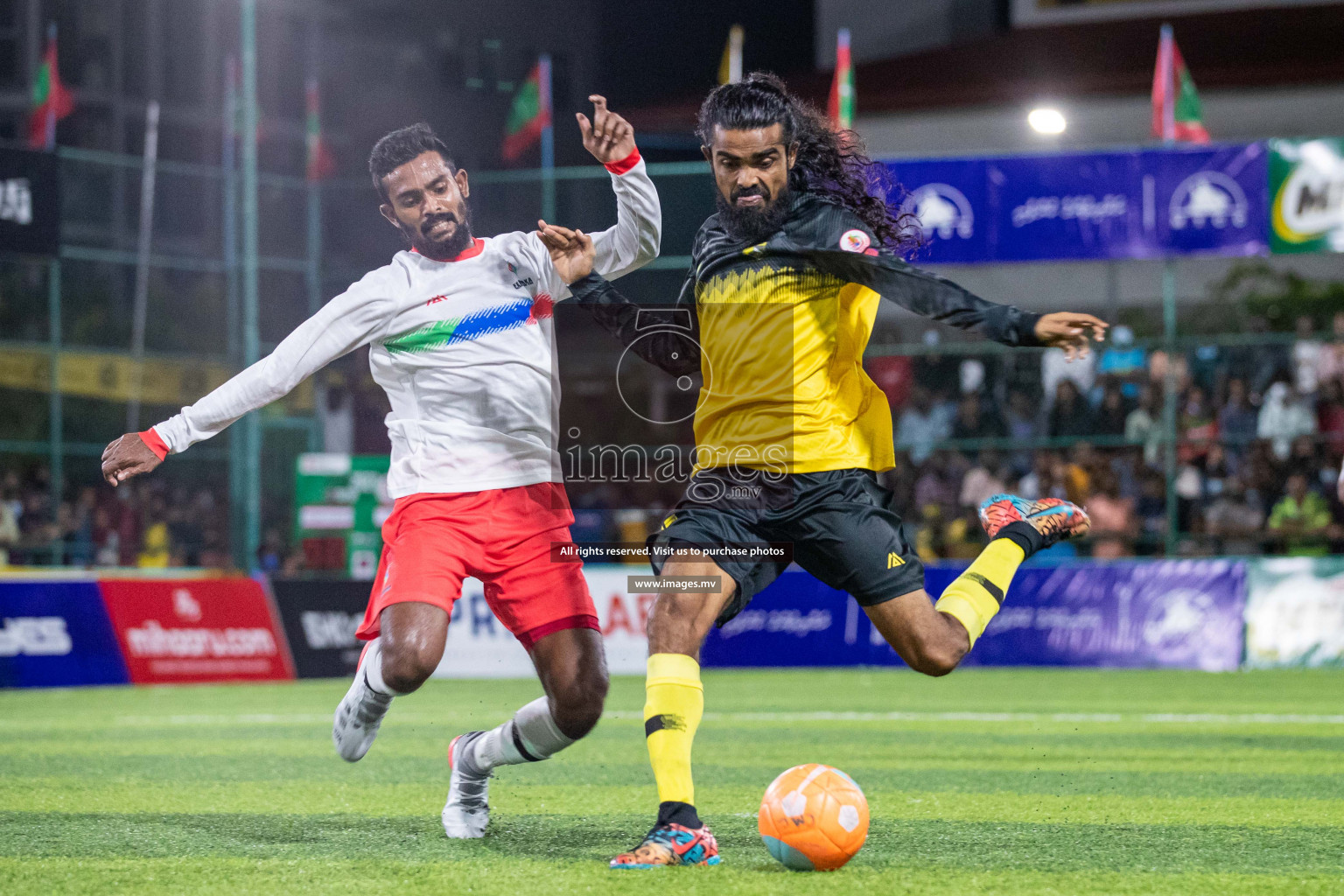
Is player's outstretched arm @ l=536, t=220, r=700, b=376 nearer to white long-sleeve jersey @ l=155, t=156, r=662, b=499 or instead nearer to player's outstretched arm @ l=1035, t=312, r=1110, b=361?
white long-sleeve jersey @ l=155, t=156, r=662, b=499

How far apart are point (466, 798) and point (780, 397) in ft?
6.21

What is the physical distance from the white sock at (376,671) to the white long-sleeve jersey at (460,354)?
0.57m

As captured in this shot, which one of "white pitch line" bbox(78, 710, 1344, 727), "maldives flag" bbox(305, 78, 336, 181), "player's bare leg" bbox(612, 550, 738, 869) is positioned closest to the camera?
"player's bare leg" bbox(612, 550, 738, 869)

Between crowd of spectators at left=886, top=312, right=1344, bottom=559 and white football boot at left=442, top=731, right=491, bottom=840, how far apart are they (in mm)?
10477

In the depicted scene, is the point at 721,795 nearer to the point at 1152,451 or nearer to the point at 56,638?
the point at 56,638

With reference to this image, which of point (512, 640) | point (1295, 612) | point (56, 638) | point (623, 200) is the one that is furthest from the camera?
point (512, 640)

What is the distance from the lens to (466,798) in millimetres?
5527

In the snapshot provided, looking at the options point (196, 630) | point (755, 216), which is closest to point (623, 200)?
point (755, 216)

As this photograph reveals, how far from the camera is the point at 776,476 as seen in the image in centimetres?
498

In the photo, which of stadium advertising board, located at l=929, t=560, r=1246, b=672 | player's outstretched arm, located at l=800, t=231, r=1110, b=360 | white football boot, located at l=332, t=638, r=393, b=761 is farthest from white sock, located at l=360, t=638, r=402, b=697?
stadium advertising board, located at l=929, t=560, r=1246, b=672

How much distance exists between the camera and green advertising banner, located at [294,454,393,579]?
15945mm

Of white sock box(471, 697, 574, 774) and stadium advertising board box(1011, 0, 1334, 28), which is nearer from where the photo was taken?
white sock box(471, 697, 574, 774)

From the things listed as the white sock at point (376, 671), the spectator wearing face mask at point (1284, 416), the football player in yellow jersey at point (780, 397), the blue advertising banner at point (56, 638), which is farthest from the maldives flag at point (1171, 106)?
the white sock at point (376, 671)

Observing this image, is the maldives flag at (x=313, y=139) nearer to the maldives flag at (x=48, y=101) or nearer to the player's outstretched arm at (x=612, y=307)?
the maldives flag at (x=48, y=101)
